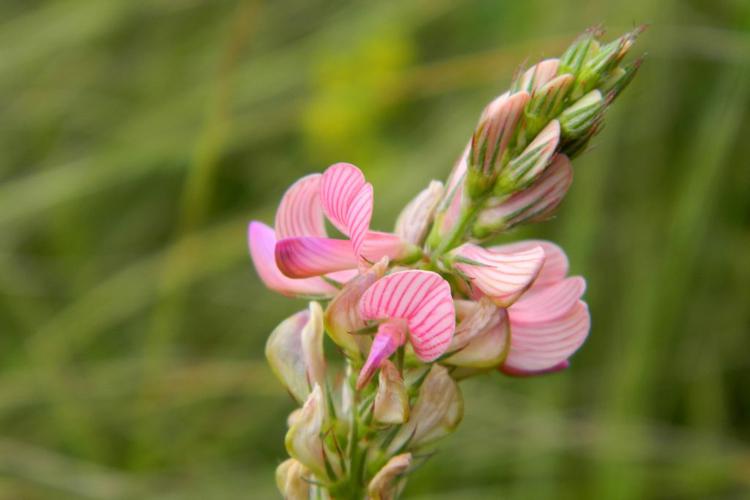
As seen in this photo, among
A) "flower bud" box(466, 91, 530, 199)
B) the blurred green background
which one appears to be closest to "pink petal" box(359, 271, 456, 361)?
"flower bud" box(466, 91, 530, 199)

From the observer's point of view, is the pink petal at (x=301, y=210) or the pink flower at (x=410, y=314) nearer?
the pink flower at (x=410, y=314)

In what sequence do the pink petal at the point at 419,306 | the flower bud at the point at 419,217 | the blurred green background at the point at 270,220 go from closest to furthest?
1. the pink petal at the point at 419,306
2. the flower bud at the point at 419,217
3. the blurred green background at the point at 270,220

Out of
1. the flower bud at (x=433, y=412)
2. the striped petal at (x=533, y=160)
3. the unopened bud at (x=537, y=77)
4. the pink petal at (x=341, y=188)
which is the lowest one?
the flower bud at (x=433, y=412)

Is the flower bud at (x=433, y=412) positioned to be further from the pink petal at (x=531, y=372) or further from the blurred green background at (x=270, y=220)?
the blurred green background at (x=270, y=220)

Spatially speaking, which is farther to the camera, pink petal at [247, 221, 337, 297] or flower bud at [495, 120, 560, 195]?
pink petal at [247, 221, 337, 297]

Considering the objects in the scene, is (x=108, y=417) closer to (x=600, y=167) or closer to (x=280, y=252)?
(x=600, y=167)

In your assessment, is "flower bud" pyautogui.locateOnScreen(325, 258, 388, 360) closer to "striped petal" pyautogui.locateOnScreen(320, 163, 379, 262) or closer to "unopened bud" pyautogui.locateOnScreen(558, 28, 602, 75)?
"striped petal" pyautogui.locateOnScreen(320, 163, 379, 262)

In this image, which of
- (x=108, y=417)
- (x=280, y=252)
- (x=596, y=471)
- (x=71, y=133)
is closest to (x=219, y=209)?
(x=71, y=133)

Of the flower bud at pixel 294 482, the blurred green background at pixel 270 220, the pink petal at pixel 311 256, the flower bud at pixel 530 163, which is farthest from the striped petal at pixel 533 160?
the blurred green background at pixel 270 220
